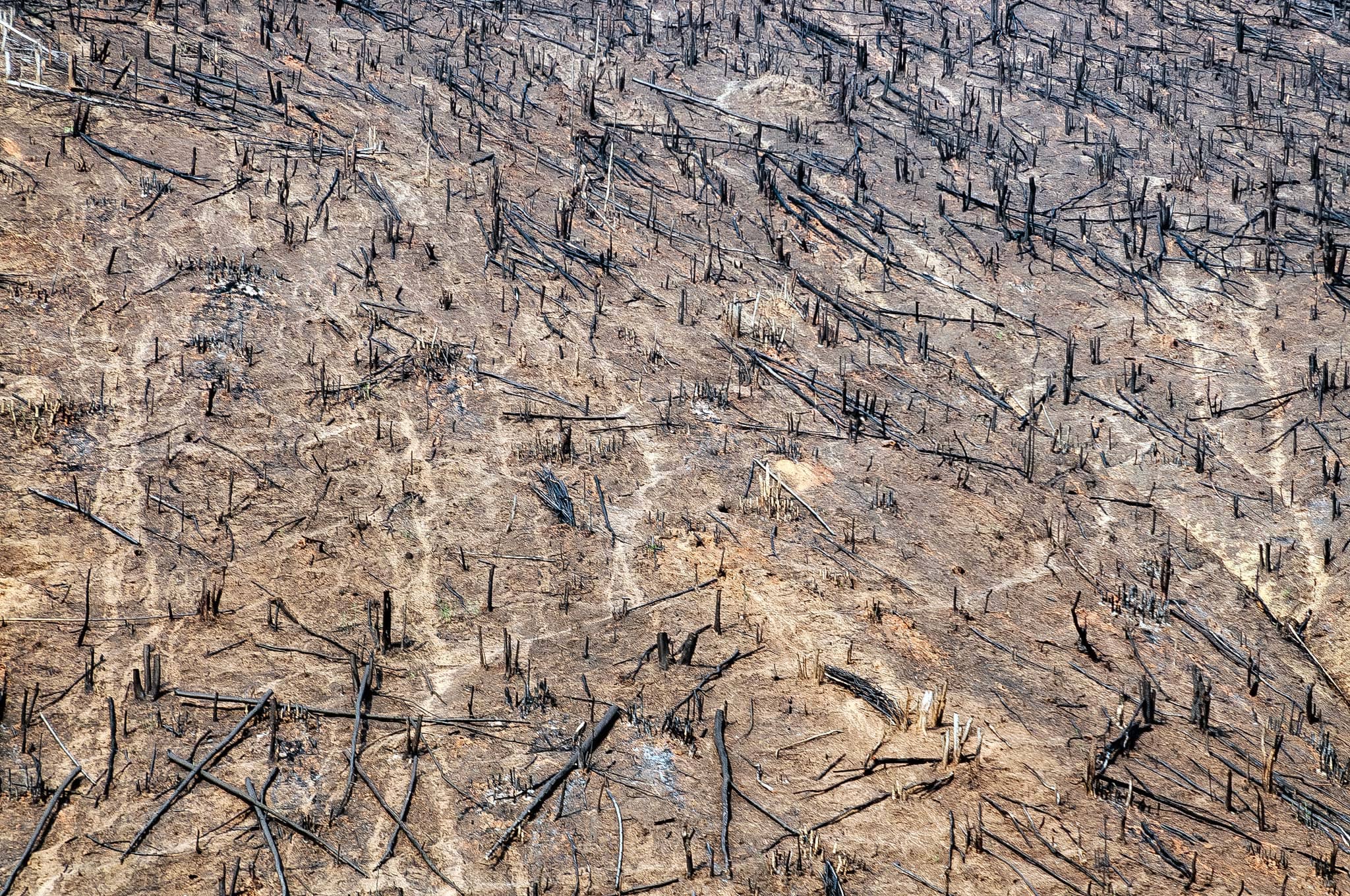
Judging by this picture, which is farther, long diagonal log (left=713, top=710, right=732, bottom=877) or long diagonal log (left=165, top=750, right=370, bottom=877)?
long diagonal log (left=713, top=710, right=732, bottom=877)

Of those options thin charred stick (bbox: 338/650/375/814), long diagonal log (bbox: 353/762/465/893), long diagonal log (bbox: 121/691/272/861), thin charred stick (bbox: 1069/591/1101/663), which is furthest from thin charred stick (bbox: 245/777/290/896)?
thin charred stick (bbox: 1069/591/1101/663)

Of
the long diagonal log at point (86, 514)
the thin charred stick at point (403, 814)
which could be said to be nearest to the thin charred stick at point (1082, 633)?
the thin charred stick at point (403, 814)

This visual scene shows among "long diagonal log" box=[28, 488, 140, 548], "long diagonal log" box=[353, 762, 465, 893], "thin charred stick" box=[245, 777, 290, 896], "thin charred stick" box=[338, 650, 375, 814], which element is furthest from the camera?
"long diagonal log" box=[28, 488, 140, 548]

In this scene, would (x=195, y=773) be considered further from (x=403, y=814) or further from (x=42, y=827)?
(x=403, y=814)

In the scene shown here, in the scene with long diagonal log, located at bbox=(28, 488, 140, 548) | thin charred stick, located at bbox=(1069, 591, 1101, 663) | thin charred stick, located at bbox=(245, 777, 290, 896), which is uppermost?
long diagonal log, located at bbox=(28, 488, 140, 548)

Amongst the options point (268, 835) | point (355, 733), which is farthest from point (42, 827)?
point (355, 733)

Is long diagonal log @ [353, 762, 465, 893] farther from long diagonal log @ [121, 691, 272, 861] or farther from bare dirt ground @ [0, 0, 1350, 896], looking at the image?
long diagonal log @ [121, 691, 272, 861]

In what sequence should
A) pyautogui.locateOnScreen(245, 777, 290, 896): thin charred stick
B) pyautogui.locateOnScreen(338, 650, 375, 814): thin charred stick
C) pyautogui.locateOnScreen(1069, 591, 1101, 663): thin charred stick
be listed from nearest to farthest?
pyautogui.locateOnScreen(245, 777, 290, 896): thin charred stick → pyautogui.locateOnScreen(338, 650, 375, 814): thin charred stick → pyautogui.locateOnScreen(1069, 591, 1101, 663): thin charred stick

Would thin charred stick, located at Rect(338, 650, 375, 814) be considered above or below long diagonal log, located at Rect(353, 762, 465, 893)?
above
